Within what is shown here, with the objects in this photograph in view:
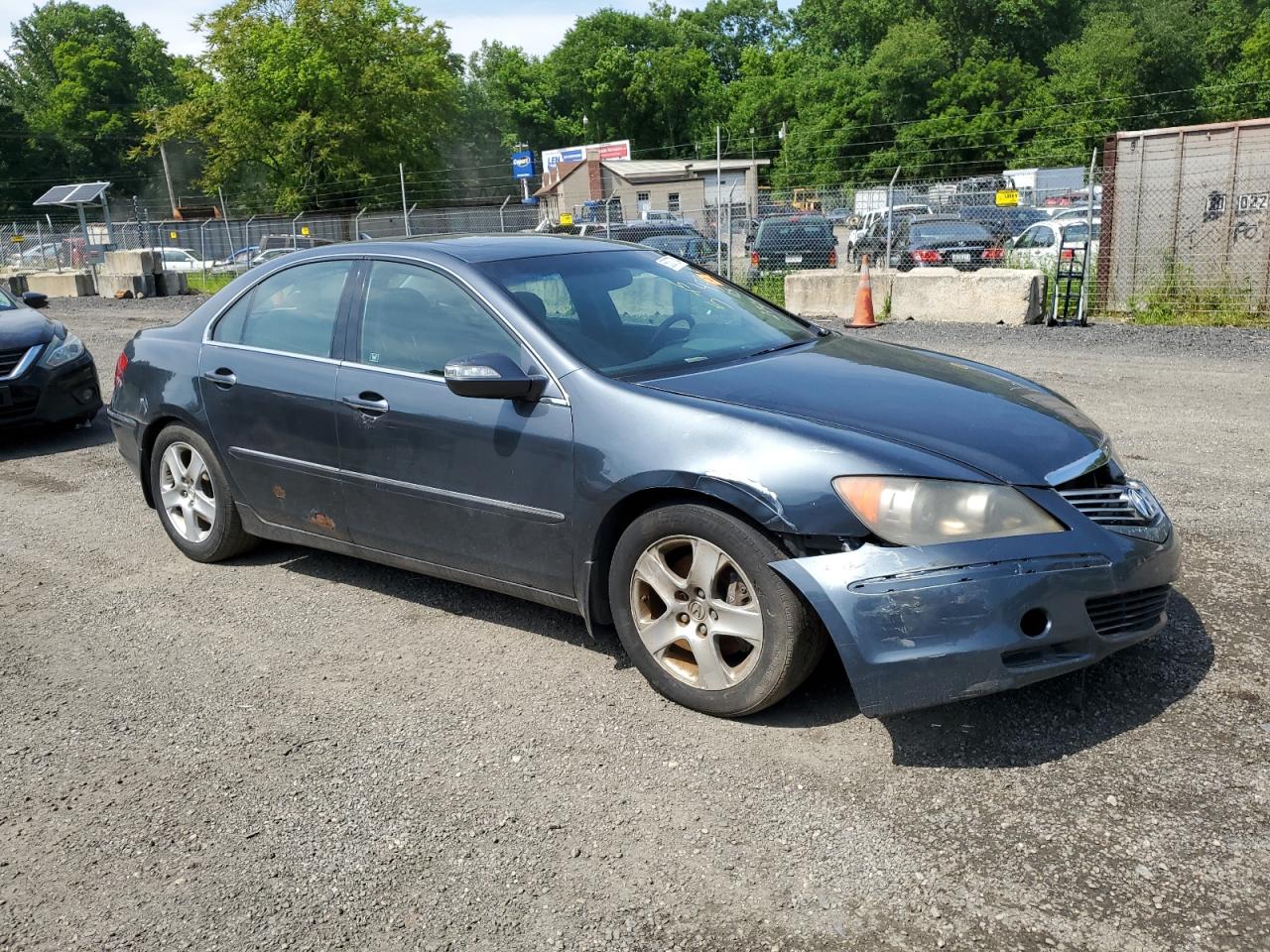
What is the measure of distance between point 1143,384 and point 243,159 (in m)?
50.8

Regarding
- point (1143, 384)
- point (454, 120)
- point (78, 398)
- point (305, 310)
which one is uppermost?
point (454, 120)

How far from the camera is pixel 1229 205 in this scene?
13.6m

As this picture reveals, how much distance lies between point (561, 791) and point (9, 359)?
6910 millimetres

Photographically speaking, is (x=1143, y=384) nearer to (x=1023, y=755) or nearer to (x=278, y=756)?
(x=1023, y=755)

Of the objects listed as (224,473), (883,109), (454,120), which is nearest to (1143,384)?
(224,473)

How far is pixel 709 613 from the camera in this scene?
3.46 metres

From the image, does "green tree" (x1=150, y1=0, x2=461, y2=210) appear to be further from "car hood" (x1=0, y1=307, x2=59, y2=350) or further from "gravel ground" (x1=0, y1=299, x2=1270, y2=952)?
"gravel ground" (x1=0, y1=299, x2=1270, y2=952)

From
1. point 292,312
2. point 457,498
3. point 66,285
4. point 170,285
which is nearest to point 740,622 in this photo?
point 457,498

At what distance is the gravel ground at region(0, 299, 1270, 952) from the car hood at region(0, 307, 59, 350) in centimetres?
421

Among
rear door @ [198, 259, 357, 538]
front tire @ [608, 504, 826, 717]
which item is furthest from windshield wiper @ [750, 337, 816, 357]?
rear door @ [198, 259, 357, 538]

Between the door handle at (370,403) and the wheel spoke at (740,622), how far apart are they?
1.63m

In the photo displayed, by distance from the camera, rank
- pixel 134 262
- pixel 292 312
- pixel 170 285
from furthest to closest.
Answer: pixel 170 285 → pixel 134 262 → pixel 292 312

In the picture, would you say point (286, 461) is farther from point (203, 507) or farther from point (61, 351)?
point (61, 351)

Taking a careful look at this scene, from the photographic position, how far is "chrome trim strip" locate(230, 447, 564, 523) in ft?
12.7
